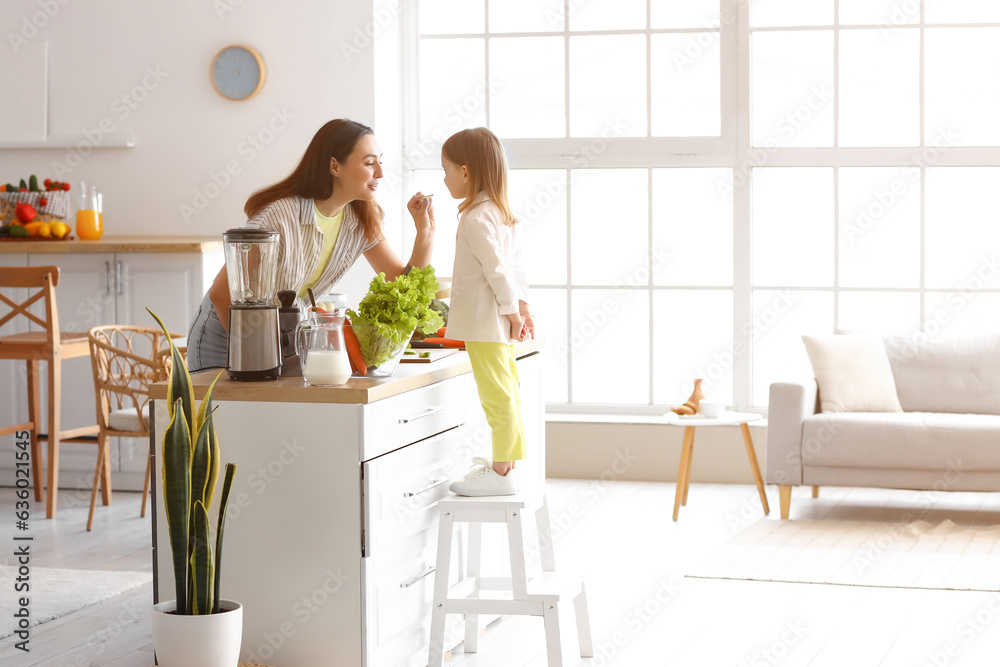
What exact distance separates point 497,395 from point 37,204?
340cm

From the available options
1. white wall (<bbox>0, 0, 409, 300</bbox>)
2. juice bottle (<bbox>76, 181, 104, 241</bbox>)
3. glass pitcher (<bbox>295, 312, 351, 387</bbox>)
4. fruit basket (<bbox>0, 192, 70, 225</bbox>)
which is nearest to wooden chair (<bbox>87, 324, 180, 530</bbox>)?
juice bottle (<bbox>76, 181, 104, 241</bbox>)

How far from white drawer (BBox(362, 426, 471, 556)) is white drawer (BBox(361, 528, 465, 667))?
0.04 metres

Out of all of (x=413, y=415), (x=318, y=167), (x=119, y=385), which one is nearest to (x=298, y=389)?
(x=413, y=415)

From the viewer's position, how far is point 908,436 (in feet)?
15.2

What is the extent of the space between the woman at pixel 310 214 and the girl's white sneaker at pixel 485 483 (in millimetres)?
665

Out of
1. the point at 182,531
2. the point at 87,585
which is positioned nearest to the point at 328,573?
the point at 182,531

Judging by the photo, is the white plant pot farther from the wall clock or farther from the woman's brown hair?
the wall clock

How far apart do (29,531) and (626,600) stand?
245cm

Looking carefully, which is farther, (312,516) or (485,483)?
(485,483)

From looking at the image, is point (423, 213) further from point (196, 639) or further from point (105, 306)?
point (105, 306)

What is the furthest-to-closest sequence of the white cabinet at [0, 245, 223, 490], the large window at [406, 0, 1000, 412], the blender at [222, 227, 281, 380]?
the large window at [406, 0, 1000, 412], the white cabinet at [0, 245, 223, 490], the blender at [222, 227, 281, 380]

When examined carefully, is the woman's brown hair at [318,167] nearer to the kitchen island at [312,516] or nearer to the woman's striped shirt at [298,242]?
the woman's striped shirt at [298,242]

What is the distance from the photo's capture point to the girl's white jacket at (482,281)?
2949mm

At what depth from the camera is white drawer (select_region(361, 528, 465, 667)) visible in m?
2.60
